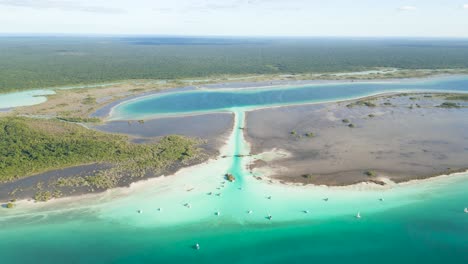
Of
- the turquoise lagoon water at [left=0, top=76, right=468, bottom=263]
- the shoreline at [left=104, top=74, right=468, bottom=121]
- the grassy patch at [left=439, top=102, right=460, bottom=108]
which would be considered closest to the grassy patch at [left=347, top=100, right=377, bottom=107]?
the shoreline at [left=104, top=74, right=468, bottom=121]

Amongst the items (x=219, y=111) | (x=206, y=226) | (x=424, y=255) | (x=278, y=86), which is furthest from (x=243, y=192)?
(x=278, y=86)

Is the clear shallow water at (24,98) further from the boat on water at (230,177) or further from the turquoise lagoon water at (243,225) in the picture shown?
the boat on water at (230,177)

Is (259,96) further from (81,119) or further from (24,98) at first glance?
(24,98)

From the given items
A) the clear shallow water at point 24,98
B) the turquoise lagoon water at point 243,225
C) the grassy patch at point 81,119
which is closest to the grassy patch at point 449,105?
the turquoise lagoon water at point 243,225

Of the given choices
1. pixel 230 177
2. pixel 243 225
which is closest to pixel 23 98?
pixel 230 177

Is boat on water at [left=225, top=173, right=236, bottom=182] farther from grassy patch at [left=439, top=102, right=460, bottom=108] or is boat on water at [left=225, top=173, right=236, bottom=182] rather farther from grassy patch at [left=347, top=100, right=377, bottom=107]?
grassy patch at [left=439, top=102, right=460, bottom=108]

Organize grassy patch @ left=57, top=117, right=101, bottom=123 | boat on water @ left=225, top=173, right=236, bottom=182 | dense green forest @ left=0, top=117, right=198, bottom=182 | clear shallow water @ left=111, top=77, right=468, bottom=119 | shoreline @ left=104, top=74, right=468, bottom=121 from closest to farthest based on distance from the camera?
boat on water @ left=225, top=173, right=236, bottom=182, dense green forest @ left=0, top=117, right=198, bottom=182, grassy patch @ left=57, top=117, right=101, bottom=123, shoreline @ left=104, top=74, right=468, bottom=121, clear shallow water @ left=111, top=77, right=468, bottom=119

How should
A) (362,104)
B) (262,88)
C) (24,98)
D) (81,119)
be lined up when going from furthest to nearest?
(262,88) → (24,98) → (362,104) → (81,119)

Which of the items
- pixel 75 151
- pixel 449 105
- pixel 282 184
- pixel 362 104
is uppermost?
pixel 449 105

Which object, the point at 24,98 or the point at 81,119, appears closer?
the point at 81,119
